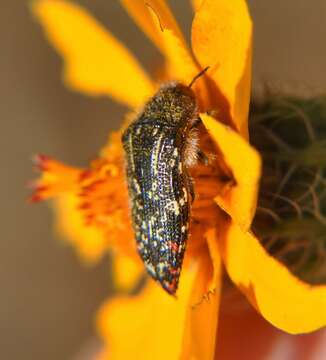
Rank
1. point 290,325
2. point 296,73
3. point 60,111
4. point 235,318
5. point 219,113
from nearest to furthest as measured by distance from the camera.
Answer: point 290,325 < point 219,113 < point 235,318 < point 296,73 < point 60,111

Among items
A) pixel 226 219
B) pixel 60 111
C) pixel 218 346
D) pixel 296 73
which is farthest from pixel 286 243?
pixel 60 111

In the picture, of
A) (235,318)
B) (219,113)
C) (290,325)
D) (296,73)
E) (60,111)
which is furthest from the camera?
(60,111)

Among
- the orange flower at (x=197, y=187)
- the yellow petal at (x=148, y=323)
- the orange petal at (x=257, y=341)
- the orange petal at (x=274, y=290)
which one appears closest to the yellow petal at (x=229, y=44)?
the orange flower at (x=197, y=187)

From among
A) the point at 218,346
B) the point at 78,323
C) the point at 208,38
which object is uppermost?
the point at 208,38

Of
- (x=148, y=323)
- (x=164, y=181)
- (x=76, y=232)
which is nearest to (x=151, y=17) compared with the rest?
(x=164, y=181)

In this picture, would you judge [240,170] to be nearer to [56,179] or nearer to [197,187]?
[197,187]

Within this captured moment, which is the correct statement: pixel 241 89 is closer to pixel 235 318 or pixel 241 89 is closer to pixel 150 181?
pixel 150 181

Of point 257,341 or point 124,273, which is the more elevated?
point 124,273
